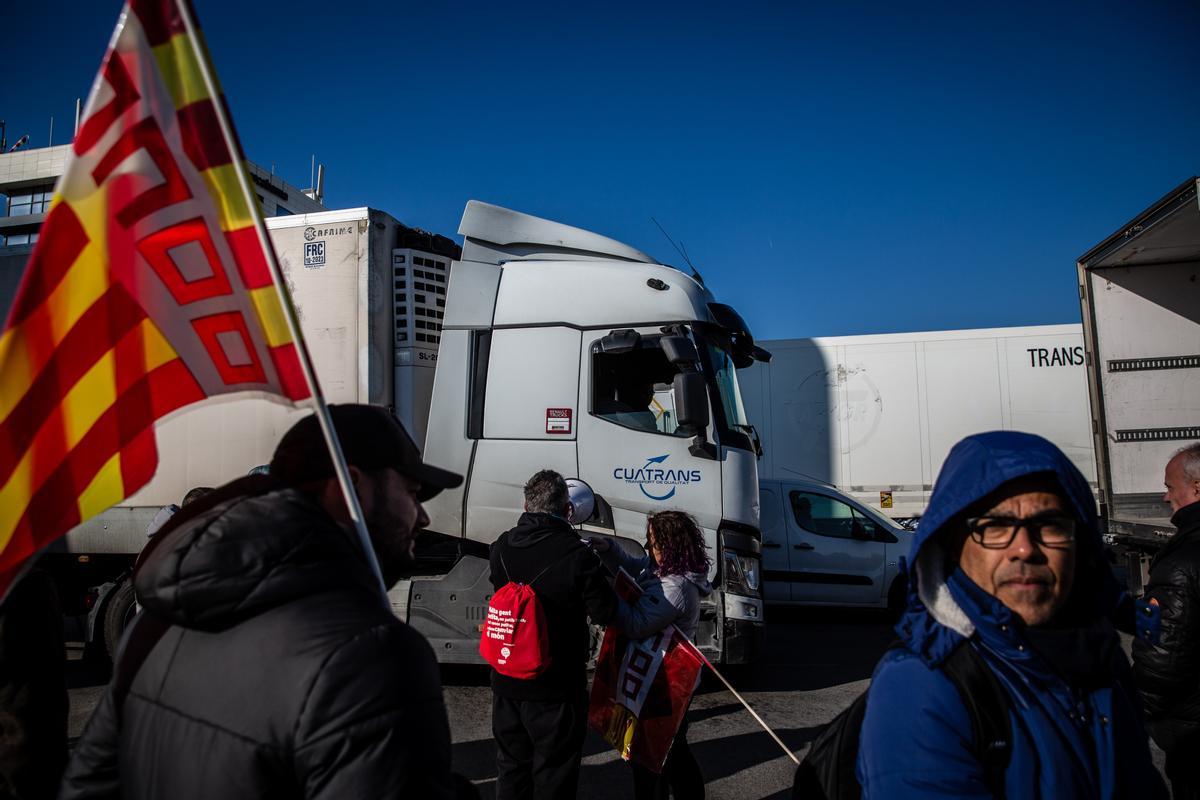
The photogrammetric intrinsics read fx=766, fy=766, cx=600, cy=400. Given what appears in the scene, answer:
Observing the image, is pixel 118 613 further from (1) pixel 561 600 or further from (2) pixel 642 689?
(2) pixel 642 689

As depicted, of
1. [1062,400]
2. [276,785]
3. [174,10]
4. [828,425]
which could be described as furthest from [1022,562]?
[1062,400]

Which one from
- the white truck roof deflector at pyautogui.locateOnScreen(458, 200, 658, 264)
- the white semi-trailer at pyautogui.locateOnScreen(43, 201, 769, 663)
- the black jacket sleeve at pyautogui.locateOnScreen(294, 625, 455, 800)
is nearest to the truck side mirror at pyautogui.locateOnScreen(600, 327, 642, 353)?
the white semi-trailer at pyautogui.locateOnScreen(43, 201, 769, 663)

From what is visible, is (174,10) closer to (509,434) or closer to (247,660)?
(247,660)

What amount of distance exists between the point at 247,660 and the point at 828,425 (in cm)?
1131

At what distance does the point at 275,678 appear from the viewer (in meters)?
1.15

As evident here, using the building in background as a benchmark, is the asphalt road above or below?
below

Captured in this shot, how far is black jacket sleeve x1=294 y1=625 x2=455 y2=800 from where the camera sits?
1.13 metres

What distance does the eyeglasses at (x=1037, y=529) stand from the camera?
1.50 meters

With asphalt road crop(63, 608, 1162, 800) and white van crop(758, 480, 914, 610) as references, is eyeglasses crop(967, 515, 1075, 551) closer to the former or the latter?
asphalt road crop(63, 608, 1162, 800)

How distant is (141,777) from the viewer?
124 centimetres

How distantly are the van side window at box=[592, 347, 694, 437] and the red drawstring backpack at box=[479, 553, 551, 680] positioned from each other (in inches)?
101

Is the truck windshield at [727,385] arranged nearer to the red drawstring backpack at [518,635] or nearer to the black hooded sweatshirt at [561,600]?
the black hooded sweatshirt at [561,600]

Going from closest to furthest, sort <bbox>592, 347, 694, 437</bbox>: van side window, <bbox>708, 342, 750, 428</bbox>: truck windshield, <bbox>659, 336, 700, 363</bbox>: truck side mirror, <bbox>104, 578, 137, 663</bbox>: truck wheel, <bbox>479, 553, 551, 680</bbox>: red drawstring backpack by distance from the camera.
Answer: <bbox>479, 553, 551, 680</bbox>: red drawstring backpack
<bbox>659, 336, 700, 363</bbox>: truck side mirror
<bbox>592, 347, 694, 437</bbox>: van side window
<bbox>708, 342, 750, 428</bbox>: truck windshield
<bbox>104, 578, 137, 663</bbox>: truck wheel

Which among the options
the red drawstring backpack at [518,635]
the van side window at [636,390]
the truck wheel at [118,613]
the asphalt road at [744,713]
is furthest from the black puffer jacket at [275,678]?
the truck wheel at [118,613]
